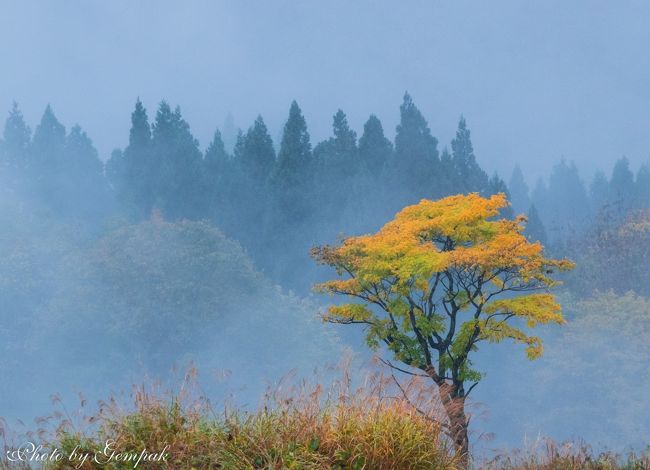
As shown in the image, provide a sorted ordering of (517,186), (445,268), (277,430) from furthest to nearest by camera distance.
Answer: (517,186) < (445,268) < (277,430)

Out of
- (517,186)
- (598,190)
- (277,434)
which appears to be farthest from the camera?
(517,186)

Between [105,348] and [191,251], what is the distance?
741 centimetres

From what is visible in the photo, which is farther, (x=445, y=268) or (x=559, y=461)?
(x=445, y=268)

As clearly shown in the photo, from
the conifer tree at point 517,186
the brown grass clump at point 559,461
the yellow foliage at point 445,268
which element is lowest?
the brown grass clump at point 559,461

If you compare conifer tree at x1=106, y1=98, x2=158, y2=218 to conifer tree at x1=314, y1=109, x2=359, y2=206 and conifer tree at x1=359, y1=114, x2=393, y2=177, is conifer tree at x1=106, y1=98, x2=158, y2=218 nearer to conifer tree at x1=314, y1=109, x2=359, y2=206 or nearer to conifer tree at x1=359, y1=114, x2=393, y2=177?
conifer tree at x1=314, y1=109, x2=359, y2=206

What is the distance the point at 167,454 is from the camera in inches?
286

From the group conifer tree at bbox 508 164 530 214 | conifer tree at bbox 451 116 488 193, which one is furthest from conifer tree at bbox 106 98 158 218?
conifer tree at bbox 508 164 530 214

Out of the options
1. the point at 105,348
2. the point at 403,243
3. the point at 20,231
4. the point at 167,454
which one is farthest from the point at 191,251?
the point at 167,454

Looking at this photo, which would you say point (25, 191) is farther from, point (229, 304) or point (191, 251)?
point (229, 304)

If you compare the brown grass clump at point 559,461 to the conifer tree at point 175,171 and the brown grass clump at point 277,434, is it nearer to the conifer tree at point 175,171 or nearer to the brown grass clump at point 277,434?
the brown grass clump at point 277,434

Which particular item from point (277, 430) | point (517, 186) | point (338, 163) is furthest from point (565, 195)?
point (277, 430)

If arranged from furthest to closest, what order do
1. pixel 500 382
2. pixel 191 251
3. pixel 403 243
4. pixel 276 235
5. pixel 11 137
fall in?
pixel 11 137 < pixel 276 235 < pixel 500 382 < pixel 191 251 < pixel 403 243

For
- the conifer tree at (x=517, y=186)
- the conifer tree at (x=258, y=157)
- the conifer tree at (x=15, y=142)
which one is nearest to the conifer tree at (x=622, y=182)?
the conifer tree at (x=517, y=186)

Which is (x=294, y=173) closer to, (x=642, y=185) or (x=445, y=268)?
(x=445, y=268)
